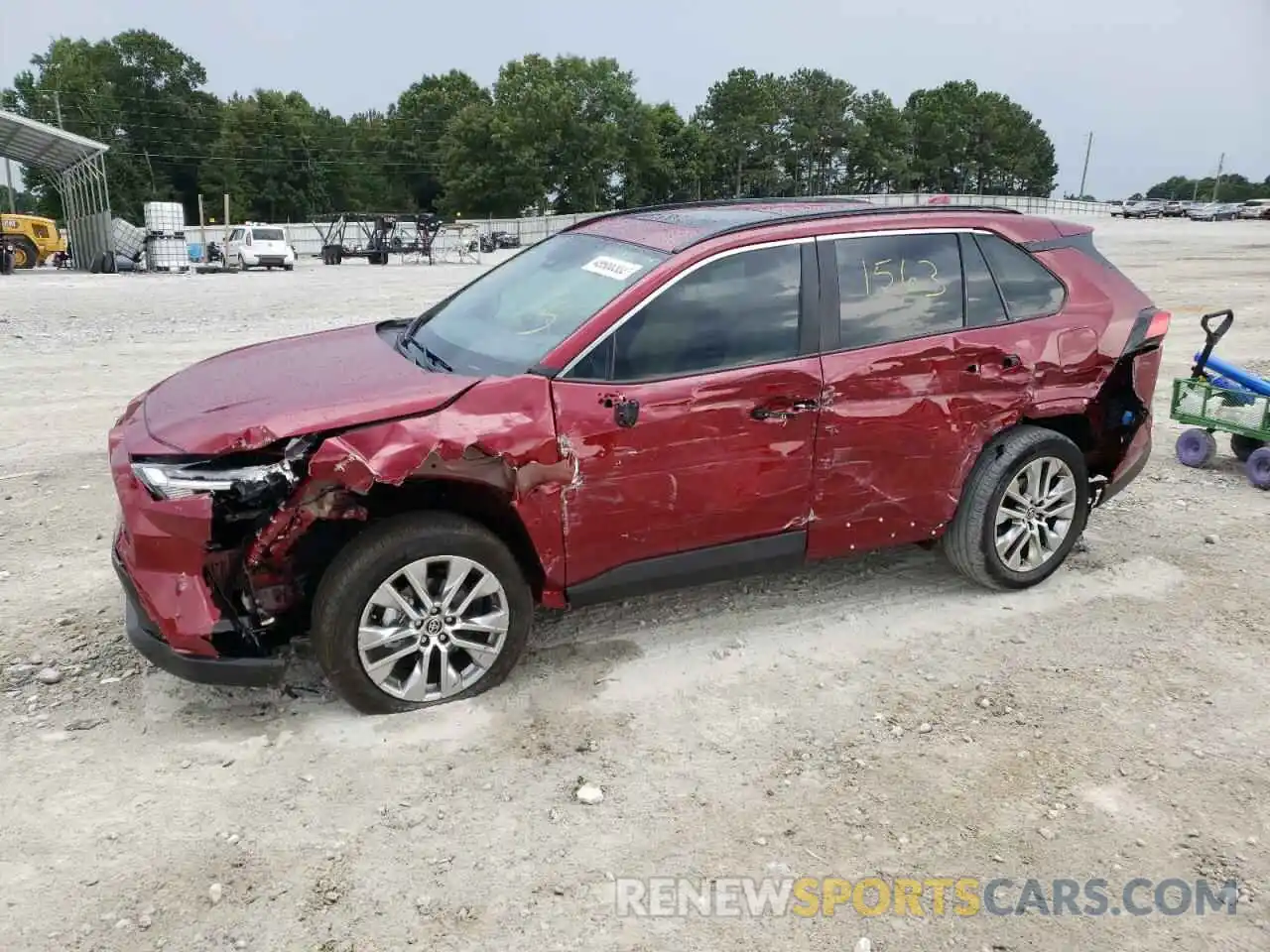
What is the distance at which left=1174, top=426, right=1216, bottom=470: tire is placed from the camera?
6.71 metres

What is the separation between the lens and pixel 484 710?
11.9 feet

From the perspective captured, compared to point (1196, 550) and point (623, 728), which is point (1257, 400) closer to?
point (1196, 550)

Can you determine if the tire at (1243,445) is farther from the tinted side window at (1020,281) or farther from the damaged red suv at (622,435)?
the tinted side window at (1020,281)

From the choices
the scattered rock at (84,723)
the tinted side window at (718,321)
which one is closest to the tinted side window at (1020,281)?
the tinted side window at (718,321)

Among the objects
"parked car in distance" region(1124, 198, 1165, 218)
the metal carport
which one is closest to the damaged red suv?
the metal carport

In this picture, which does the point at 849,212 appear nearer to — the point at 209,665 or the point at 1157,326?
the point at 1157,326

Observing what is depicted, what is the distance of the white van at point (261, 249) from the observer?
3244 centimetres

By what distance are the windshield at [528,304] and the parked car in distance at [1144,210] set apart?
264ft

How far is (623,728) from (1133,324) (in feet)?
10.6

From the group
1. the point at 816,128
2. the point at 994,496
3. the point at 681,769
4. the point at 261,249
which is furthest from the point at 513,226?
the point at 681,769

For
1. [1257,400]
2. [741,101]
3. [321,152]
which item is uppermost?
[741,101]

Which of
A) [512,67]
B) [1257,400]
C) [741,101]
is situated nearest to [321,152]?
[512,67]

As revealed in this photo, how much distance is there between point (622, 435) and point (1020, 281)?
2.22 meters

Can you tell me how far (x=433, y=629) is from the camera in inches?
137
